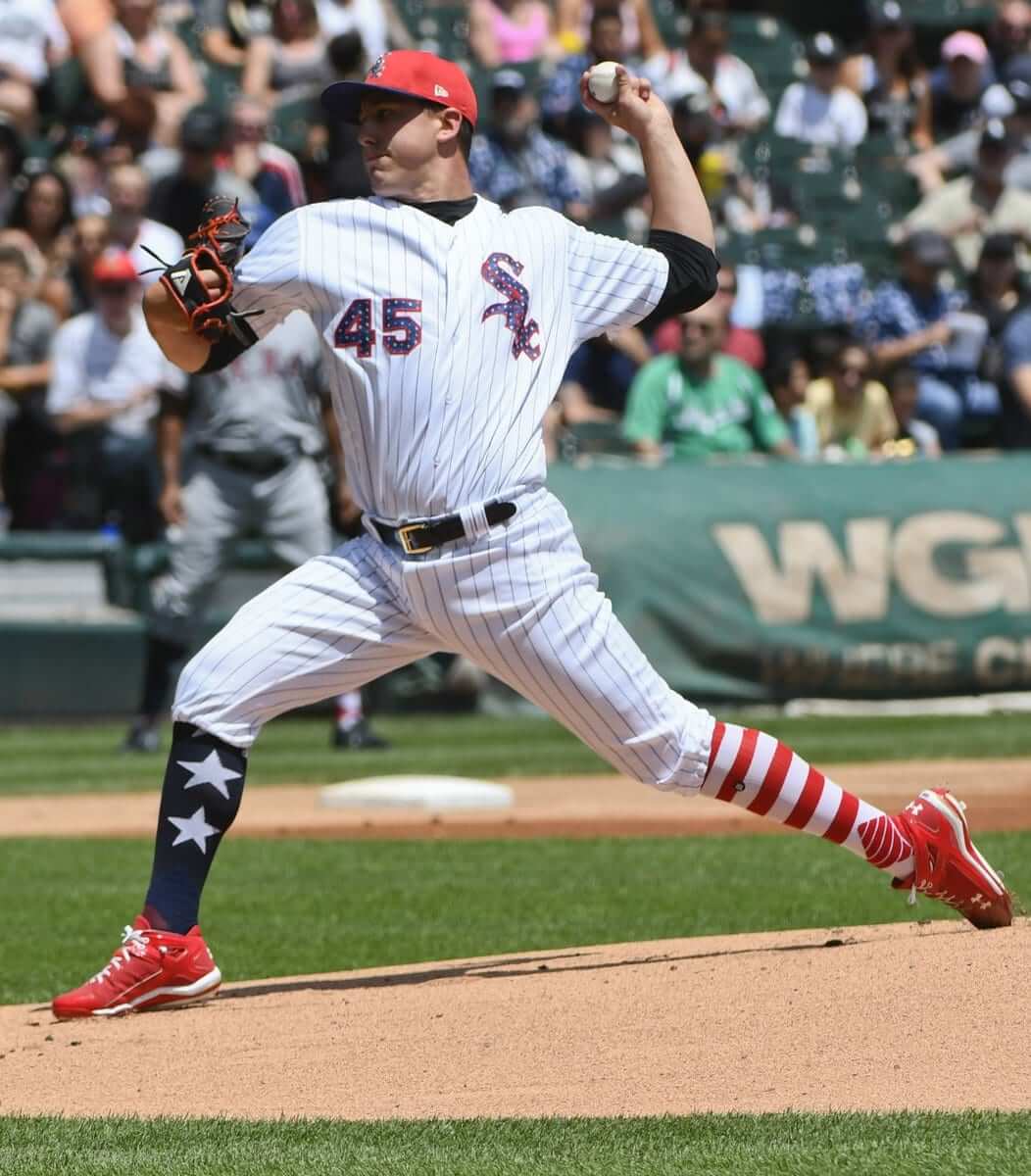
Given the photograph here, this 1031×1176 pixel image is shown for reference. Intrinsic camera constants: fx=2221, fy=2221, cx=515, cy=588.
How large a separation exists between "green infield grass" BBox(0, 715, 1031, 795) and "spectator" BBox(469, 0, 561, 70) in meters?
5.72

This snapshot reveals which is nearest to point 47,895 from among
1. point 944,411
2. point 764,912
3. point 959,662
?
point 764,912

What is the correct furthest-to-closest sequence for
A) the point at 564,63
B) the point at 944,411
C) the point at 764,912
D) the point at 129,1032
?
the point at 564,63
the point at 944,411
the point at 764,912
the point at 129,1032

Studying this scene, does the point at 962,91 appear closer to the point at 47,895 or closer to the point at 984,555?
the point at 984,555

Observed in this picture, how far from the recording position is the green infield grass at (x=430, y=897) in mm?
5852

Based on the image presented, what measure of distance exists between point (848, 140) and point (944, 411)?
3.46 metres

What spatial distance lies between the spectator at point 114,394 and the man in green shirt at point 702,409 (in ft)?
8.80

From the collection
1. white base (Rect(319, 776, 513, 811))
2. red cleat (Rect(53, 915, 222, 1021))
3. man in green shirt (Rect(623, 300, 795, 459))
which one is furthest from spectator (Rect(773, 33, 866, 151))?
red cleat (Rect(53, 915, 222, 1021))

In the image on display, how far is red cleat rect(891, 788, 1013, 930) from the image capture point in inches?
196

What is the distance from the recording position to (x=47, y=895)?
6.87 meters

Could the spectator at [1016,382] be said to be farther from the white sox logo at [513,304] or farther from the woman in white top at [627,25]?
the white sox logo at [513,304]

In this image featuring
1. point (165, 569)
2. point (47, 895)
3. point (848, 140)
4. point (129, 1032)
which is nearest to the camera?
point (129, 1032)

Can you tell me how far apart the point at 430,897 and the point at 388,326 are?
2.52 meters

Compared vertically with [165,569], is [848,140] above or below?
above

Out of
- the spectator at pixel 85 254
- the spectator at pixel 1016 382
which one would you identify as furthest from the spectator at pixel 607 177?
the spectator at pixel 85 254
